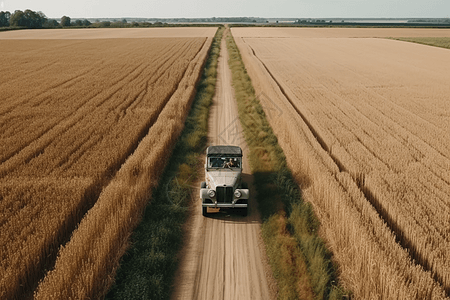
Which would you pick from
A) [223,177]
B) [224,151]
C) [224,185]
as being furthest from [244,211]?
[224,151]

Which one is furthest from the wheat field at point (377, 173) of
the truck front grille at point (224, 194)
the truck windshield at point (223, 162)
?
the truck front grille at point (224, 194)

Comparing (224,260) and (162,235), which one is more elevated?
(162,235)

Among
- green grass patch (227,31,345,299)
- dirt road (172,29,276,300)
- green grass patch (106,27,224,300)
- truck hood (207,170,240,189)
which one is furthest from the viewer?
truck hood (207,170,240,189)

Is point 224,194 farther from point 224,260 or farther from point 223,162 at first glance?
point 224,260

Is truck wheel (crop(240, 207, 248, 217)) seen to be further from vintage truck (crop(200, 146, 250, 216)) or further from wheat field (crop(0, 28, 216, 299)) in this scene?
wheat field (crop(0, 28, 216, 299))

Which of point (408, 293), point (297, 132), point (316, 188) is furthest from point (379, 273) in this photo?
point (297, 132)

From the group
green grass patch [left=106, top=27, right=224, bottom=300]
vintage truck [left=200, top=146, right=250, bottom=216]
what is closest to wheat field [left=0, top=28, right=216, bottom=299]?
green grass patch [left=106, top=27, right=224, bottom=300]

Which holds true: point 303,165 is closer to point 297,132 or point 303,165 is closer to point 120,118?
point 297,132
